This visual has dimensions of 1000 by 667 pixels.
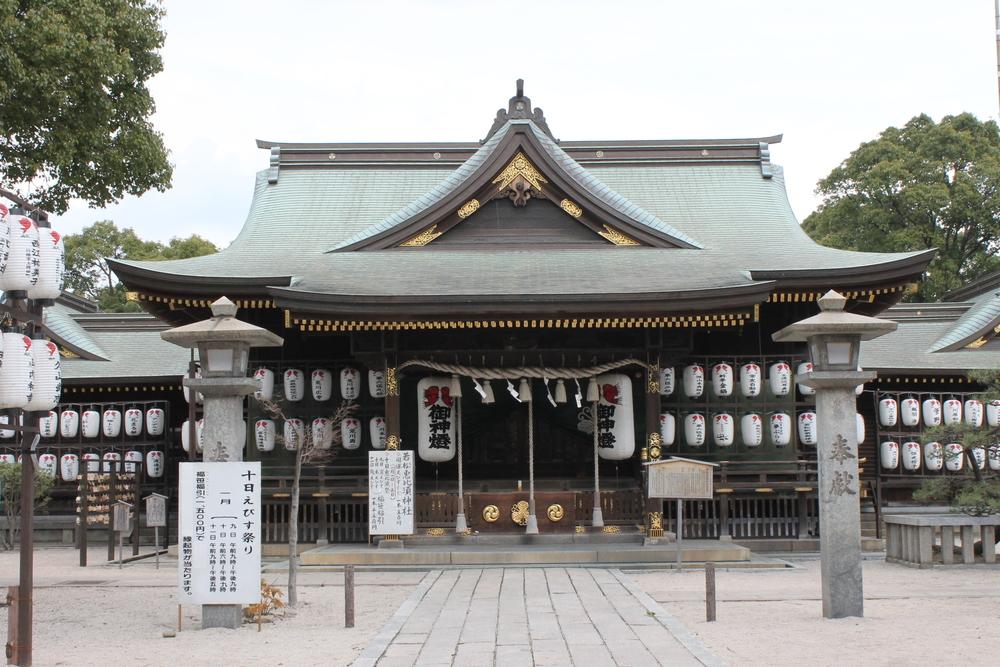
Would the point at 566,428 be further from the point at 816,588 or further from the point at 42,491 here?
the point at 42,491

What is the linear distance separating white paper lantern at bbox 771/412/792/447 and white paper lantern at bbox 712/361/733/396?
3.31 ft

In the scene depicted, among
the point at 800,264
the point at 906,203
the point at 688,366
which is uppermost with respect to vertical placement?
the point at 906,203

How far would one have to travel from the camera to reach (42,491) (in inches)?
931

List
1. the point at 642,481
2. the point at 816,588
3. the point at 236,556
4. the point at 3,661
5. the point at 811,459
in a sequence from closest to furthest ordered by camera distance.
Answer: the point at 3,661 < the point at 236,556 < the point at 816,588 < the point at 642,481 < the point at 811,459

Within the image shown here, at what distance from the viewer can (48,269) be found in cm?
1109

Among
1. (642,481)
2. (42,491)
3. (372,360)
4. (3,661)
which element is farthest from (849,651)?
(42,491)

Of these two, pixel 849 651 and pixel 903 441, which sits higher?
pixel 903 441

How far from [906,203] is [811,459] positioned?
22294mm

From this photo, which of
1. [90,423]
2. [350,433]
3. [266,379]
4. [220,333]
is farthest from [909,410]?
[90,423]

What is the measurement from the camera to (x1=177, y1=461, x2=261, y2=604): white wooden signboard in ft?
38.3

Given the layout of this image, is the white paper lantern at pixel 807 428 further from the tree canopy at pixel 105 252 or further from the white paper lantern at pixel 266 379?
the tree canopy at pixel 105 252

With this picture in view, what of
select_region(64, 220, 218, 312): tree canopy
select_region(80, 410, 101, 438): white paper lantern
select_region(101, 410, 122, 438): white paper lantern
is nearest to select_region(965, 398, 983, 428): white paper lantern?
select_region(101, 410, 122, 438): white paper lantern

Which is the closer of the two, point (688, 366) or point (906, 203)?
point (688, 366)

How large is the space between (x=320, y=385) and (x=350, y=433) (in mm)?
1097
